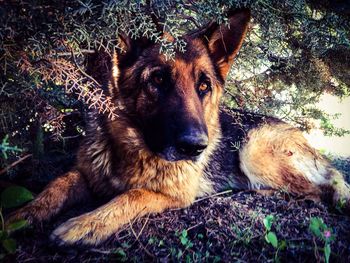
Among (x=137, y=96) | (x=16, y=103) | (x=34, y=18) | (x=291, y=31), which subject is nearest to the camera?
(x=34, y=18)

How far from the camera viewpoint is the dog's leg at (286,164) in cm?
369

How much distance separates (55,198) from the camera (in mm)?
2732

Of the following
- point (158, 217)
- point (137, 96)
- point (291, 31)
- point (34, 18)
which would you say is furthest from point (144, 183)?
point (291, 31)

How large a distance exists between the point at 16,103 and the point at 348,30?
313 cm

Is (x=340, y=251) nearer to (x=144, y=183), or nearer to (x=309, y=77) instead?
(x=144, y=183)

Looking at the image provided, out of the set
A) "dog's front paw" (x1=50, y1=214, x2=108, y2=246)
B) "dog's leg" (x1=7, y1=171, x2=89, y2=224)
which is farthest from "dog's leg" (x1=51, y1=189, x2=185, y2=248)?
"dog's leg" (x1=7, y1=171, x2=89, y2=224)

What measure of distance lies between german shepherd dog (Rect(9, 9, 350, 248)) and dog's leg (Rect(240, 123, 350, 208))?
0.02m

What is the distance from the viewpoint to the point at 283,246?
7.29ft

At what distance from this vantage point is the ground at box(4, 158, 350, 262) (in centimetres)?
215

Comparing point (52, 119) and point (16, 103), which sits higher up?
point (16, 103)

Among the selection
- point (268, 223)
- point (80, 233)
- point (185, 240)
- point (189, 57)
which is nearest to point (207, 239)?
point (185, 240)

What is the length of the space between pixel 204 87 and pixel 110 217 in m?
1.56

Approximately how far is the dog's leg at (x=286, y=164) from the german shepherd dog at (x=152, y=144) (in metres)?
0.02

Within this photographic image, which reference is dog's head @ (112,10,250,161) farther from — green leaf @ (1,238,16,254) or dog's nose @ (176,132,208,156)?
green leaf @ (1,238,16,254)
